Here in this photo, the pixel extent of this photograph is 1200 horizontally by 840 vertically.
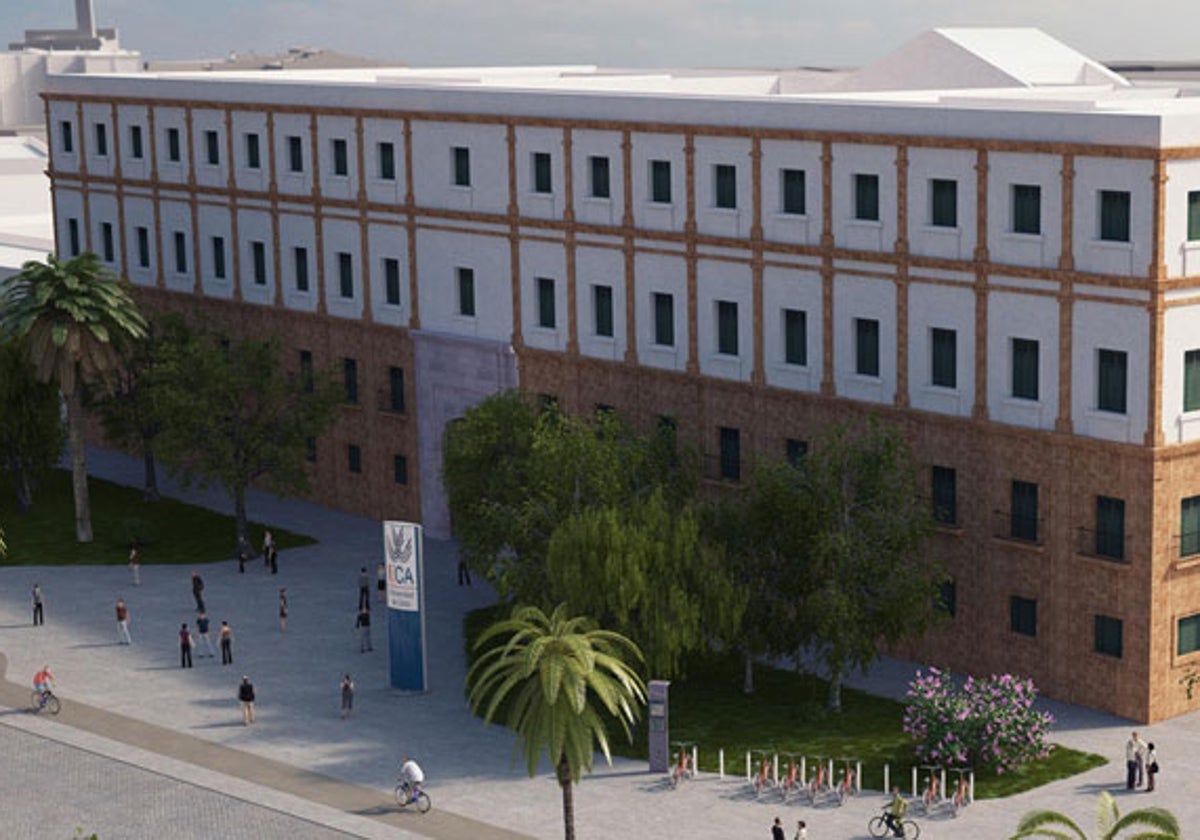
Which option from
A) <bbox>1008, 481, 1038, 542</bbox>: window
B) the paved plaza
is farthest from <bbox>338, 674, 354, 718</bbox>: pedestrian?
<bbox>1008, 481, 1038, 542</bbox>: window

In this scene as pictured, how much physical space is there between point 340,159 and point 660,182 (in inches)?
710

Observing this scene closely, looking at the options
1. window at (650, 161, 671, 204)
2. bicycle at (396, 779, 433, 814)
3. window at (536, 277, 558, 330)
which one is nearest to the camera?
bicycle at (396, 779, 433, 814)

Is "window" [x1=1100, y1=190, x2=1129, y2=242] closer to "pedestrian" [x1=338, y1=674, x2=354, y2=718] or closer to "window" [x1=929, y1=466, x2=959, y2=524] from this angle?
"window" [x1=929, y1=466, x2=959, y2=524]

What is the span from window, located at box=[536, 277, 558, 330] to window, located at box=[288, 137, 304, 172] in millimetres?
14775

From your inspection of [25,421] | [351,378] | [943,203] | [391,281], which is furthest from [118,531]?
[943,203]

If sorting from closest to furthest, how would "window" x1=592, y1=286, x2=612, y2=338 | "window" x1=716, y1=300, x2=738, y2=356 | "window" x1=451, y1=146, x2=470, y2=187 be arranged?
1. "window" x1=716, y1=300, x2=738, y2=356
2. "window" x1=592, y1=286, x2=612, y2=338
3. "window" x1=451, y1=146, x2=470, y2=187

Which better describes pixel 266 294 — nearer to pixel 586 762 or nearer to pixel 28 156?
pixel 586 762

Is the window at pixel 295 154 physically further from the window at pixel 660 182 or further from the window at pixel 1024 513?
the window at pixel 1024 513

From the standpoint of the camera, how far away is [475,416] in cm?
6469

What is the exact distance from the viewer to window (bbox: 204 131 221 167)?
288ft

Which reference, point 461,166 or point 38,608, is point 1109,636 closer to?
point 461,166

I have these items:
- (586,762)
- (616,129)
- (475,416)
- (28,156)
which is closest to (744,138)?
(616,129)

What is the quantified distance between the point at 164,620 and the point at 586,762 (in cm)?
2805

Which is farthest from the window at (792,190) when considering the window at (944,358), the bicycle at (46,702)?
the bicycle at (46,702)
